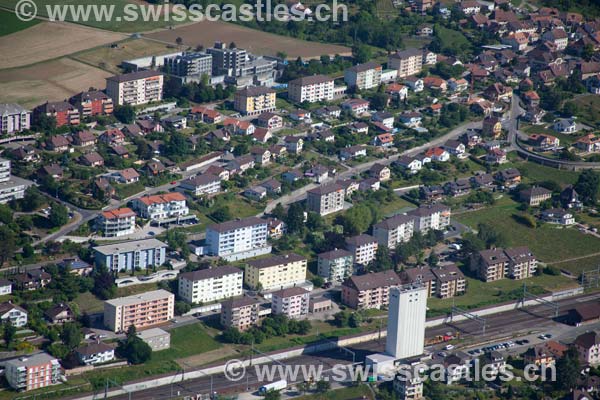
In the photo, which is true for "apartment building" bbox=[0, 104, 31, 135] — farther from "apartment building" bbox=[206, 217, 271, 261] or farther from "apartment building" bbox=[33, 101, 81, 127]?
"apartment building" bbox=[206, 217, 271, 261]

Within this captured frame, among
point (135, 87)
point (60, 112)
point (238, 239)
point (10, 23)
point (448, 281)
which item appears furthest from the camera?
point (10, 23)

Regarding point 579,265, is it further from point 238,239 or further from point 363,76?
point 363,76

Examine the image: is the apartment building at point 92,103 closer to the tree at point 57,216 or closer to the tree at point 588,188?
the tree at point 57,216

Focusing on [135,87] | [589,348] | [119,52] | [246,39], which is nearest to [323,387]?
[589,348]

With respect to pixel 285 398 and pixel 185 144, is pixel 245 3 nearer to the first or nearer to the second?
pixel 185 144

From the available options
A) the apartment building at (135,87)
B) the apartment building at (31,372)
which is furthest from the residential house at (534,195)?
the apartment building at (31,372)

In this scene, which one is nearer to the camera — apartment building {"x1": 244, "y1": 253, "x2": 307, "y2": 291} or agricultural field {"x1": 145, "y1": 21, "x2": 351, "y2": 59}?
apartment building {"x1": 244, "y1": 253, "x2": 307, "y2": 291}

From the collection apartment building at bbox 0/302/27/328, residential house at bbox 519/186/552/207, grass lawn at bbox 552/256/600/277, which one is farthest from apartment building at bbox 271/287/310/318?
residential house at bbox 519/186/552/207
